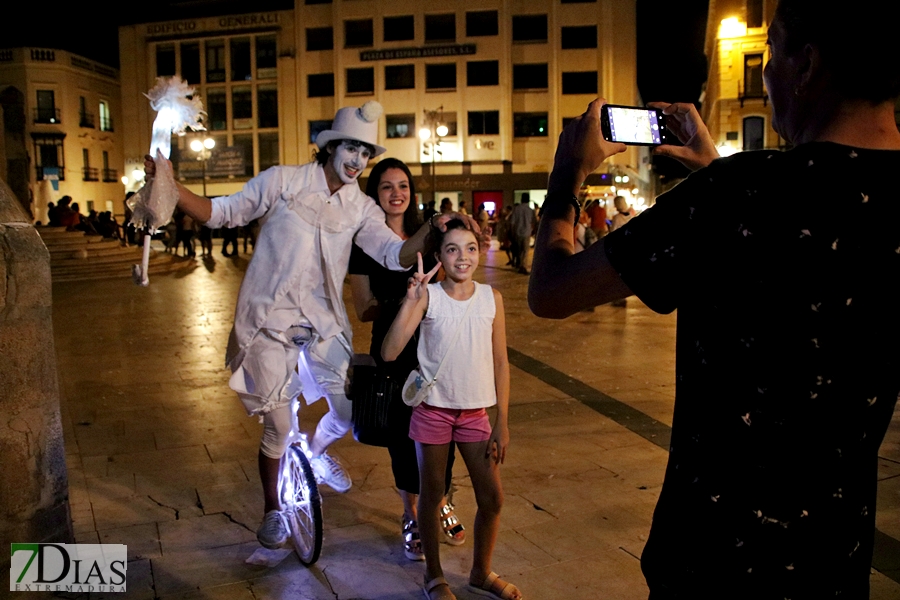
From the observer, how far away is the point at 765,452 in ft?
4.58

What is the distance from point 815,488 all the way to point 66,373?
27.4 ft

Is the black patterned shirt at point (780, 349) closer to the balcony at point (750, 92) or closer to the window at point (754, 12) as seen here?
the window at point (754, 12)

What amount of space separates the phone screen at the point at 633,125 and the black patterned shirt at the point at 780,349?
37 cm

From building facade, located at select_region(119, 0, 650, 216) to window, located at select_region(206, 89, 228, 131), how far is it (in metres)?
2.25

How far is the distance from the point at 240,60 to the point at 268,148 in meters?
6.31

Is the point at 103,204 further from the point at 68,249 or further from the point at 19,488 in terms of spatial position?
the point at 19,488

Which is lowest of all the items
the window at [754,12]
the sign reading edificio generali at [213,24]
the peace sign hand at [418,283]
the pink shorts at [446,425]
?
the pink shorts at [446,425]

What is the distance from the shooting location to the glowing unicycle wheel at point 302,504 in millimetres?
3689

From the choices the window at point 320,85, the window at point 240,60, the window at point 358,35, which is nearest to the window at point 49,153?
the window at point 240,60

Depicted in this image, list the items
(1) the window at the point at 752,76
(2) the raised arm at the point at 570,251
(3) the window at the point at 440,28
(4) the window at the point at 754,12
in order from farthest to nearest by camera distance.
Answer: (3) the window at the point at 440,28
(1) the window at the point at 752,76
(4) the window at the point at 754,12
(2) the raised arm at the point at 570,251

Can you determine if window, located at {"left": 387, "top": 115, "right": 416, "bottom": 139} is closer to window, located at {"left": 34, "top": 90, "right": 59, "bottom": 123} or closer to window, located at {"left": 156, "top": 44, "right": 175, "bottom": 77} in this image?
window, located at {"left": 156, "top": 44, "right": 175, "bottom": 77}

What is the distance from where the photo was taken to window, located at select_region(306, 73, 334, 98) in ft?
163

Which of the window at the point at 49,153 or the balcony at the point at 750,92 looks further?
the window at the point at 49,153

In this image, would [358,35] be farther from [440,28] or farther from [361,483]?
[361,483]
